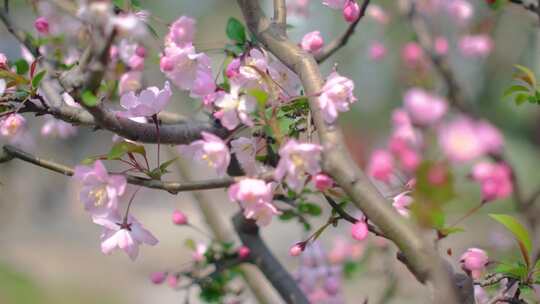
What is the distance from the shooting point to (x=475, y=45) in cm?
341

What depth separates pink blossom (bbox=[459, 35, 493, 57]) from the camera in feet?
11.2

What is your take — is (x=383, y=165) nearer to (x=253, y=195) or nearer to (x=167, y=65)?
(x=253, y=195)

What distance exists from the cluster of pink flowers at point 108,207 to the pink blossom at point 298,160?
0.21 metres

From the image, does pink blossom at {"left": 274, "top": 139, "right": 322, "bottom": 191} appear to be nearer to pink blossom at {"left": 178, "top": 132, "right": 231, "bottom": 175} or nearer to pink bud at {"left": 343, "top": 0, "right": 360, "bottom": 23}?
pink blossom at {"left": 178, "top": 132, "right": 231, "bottom": 175}

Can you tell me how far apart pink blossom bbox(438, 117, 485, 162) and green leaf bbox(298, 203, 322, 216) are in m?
0.78

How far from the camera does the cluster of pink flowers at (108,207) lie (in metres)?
0.85

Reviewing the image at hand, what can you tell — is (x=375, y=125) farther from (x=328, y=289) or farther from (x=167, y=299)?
(x=328, y=289)

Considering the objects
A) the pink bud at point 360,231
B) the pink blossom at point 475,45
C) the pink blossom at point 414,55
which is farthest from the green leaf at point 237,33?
the pink blossom at point 475,45

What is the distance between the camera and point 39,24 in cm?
135

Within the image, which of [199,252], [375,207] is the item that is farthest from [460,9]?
[375,207]

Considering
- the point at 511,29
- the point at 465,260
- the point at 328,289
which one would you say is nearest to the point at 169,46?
the point at 465,260

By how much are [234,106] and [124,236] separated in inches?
10.0

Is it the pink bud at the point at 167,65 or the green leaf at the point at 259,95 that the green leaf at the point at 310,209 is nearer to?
the pink bud at the point at 167,65

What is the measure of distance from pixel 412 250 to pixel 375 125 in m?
8.94
